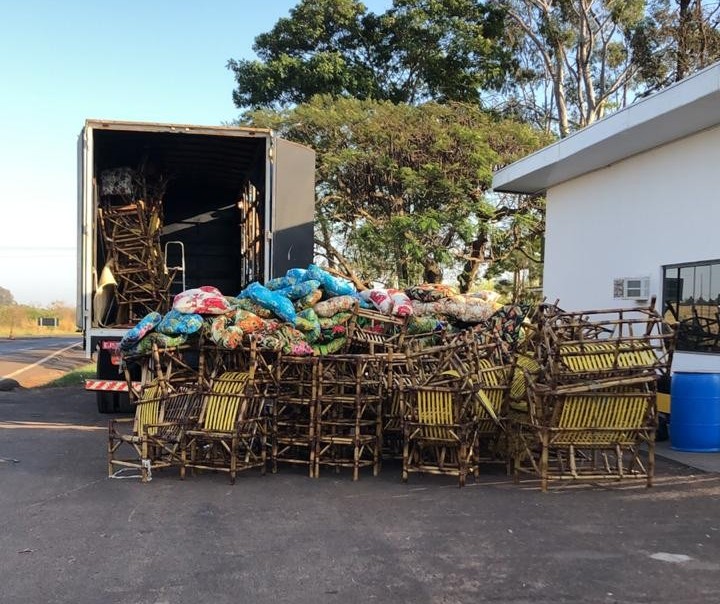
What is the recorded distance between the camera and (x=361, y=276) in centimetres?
2027

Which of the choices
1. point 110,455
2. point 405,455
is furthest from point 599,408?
point 110,455

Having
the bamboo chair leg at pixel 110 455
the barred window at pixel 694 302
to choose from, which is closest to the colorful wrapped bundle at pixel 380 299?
the bamboo chair leg at pixel 110 455

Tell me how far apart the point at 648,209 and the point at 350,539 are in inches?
300

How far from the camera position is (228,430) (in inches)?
255

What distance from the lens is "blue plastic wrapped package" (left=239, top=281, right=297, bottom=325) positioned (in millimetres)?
7062

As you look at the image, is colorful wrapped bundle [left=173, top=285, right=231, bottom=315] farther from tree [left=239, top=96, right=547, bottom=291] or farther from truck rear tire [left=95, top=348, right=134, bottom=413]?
tree [left=239, top=96, right=547, bottom=291]

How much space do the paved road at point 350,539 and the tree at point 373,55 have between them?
1777 cm

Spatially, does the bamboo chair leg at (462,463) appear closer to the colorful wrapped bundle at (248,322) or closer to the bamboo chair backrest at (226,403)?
the bamboo chair backrest at (226,403)

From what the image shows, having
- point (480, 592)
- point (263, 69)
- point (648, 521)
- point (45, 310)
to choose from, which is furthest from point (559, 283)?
point (45, 310)

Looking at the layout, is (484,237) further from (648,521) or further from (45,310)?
(45,310)

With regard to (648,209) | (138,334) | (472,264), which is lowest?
(138,334)

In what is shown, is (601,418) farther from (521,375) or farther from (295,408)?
(295,408)

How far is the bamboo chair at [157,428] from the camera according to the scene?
6562 millimetres

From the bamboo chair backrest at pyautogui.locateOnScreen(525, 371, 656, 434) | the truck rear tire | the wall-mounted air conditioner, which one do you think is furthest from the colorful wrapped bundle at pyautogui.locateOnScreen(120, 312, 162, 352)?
the wall-mounted air conditioner
